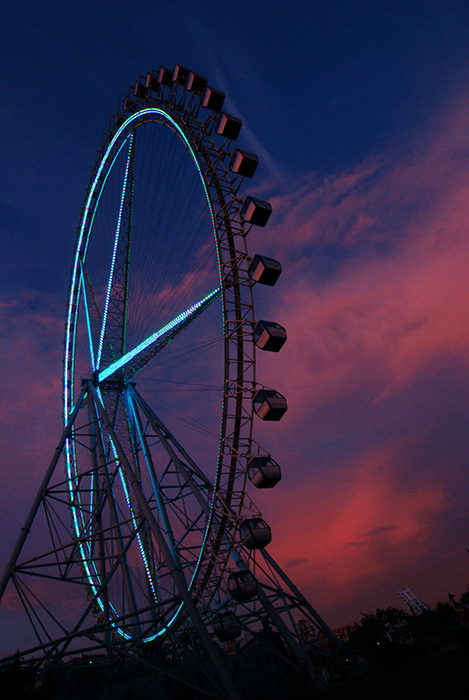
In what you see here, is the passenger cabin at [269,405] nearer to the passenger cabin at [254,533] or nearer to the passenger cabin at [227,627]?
the passenger cabin at [254,533]

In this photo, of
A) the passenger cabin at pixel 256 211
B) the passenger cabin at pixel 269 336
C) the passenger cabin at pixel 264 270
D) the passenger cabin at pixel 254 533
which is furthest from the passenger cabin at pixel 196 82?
the passenger cabin at pixel 254 533

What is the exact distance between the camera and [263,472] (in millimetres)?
15398

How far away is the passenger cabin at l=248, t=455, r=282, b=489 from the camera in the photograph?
50.5 feet

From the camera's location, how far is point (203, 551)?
17672 mm

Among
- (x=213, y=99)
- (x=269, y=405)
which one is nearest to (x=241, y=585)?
(x=269, y=405)

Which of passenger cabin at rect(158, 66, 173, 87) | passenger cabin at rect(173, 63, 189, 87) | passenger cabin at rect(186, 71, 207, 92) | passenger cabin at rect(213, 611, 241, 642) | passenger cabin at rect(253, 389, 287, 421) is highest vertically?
passenger cabin at rect(158, 66, 173, 87)

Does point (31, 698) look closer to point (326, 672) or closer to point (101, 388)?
point (326, 672)

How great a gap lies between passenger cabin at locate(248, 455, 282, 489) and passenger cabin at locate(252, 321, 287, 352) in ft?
12.6

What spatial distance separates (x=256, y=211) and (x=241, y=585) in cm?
1275

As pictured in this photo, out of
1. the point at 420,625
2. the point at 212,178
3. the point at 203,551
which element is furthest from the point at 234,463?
the point at 420,625

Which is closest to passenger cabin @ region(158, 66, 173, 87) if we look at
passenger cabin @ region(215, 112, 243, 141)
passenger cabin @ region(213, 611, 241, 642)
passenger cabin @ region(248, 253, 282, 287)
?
passenger cabin @ region(215, 112, 243, 141)

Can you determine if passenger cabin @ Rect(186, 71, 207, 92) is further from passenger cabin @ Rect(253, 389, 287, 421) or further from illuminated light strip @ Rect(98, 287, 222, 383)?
passenger cabin @ Rect(253, 389, 287, 421)

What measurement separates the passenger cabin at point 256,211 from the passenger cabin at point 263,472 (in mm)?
8326

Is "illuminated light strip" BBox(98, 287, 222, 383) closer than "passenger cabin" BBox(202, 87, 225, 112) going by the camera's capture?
Yes
